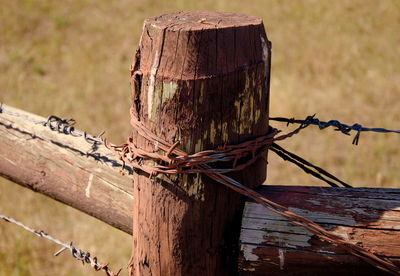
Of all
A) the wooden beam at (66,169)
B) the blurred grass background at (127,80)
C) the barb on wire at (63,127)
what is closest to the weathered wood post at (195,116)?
the wooden beam at (66,169)

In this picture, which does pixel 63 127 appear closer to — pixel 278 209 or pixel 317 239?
pixel 278 209

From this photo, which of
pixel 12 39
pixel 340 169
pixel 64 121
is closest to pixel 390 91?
pixel 340 169

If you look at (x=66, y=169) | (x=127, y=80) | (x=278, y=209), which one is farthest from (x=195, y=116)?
(x=127, y=80)

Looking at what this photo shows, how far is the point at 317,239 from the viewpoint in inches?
56.9

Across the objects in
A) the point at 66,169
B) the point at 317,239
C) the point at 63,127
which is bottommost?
the point at 317,239

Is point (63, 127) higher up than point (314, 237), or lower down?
higher up

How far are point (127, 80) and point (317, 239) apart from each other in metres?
7.01

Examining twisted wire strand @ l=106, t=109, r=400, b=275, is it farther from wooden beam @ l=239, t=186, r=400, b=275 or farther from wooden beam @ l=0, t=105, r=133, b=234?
wooden beam @ l=0, t=105, r=133, b=234

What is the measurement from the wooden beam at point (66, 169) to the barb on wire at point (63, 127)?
13 millimetres

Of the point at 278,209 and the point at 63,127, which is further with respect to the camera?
the point at 63,127

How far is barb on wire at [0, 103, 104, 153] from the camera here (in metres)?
1.96

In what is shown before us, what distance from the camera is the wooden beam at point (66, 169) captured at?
1.88 m

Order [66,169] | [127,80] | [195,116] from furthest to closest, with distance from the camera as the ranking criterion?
[127,80] < [66,169] < [195,116]

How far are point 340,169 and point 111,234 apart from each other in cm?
271
